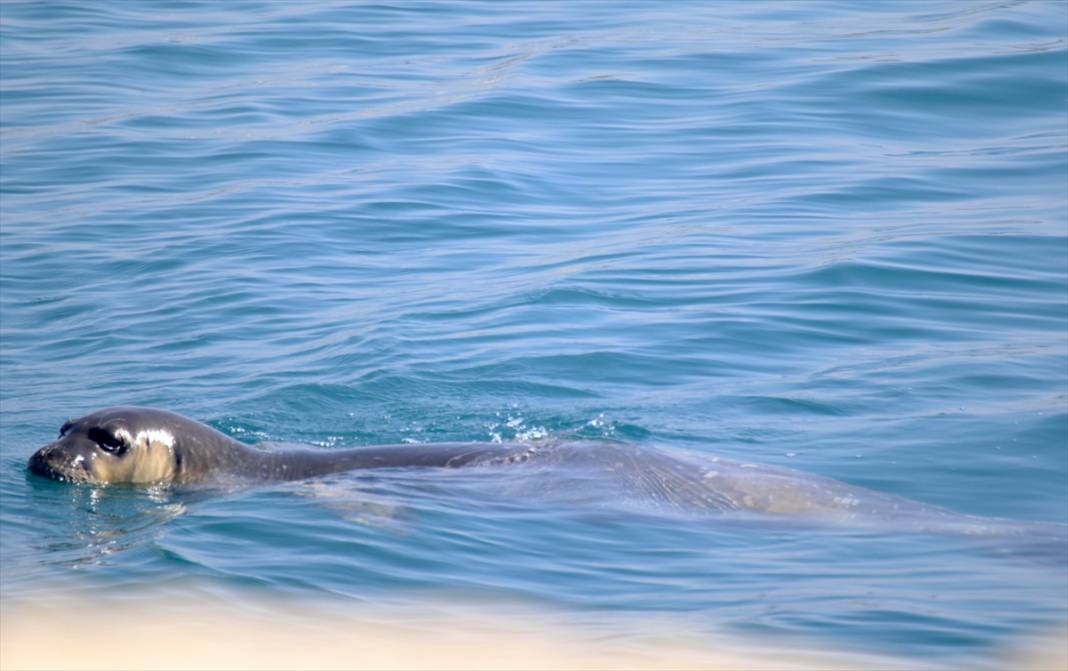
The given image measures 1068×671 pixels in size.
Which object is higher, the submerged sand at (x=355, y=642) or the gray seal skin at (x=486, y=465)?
the submerged sand at (x=355, y=642)

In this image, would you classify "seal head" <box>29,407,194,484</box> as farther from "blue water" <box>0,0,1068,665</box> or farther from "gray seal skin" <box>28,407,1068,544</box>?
"blue water" <box>0,0,1068,665</box>

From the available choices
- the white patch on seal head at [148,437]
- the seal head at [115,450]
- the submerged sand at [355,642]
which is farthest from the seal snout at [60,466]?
the submerged sand at [355,642]

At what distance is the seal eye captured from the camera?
8.29 m

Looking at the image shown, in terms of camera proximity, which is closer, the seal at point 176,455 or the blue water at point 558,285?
the blue water at point 558,285

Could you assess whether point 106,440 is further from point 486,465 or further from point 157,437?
point 486,465

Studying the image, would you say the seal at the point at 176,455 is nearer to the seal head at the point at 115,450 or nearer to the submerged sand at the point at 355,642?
the seal head at the point at 115,450

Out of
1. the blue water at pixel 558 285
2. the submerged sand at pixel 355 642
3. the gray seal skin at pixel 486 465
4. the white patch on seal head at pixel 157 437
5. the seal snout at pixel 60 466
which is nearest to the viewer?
the submerged sand at pixel 355 642

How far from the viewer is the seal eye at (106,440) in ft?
27.2

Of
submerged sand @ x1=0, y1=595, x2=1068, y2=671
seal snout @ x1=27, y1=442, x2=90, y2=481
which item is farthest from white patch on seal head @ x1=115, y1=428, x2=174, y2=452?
submerged sand @ x1=0, y1=595, x2=1068, y2=671

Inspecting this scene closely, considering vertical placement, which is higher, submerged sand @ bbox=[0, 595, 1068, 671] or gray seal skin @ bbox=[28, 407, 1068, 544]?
submerged sand @ bbox=[0, 595, 1068, 671]

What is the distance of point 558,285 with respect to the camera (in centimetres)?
1234

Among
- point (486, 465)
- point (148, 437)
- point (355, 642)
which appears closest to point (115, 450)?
point (148, 437)

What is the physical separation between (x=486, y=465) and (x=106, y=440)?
2095 mm

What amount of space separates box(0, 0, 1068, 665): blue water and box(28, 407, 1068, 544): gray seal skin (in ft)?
0.62
